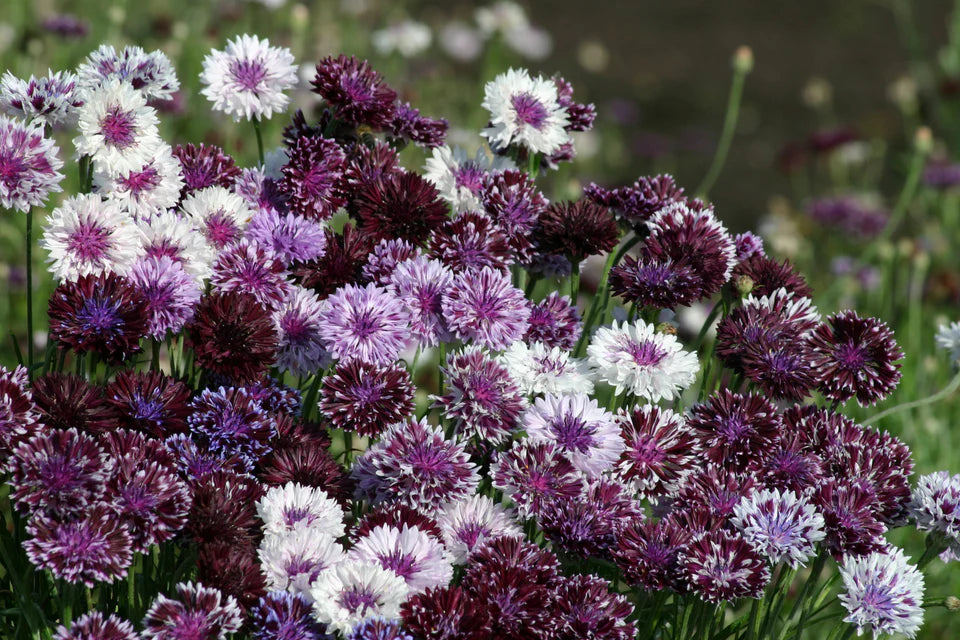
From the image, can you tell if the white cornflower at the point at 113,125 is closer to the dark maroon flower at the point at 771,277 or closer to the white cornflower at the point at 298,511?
the white cornflower at the point at 298,511

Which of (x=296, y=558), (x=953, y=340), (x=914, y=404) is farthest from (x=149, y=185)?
(x=953, y=340)

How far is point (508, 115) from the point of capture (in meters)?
1.70

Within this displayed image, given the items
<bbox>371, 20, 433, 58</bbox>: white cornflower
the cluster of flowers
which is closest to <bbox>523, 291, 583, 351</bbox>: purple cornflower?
the cluster of flowers

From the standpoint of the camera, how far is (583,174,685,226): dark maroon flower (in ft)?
5.76

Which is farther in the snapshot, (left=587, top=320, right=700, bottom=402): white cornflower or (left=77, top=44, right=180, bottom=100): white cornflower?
(left=77, top=44, right=180, bottom=100): white cornflower

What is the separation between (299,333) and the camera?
1494mm

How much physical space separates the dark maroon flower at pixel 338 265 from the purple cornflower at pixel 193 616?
0.56 metres

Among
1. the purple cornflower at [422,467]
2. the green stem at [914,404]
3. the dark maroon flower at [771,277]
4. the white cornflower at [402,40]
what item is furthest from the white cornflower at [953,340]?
the white cornflower at [402,40]

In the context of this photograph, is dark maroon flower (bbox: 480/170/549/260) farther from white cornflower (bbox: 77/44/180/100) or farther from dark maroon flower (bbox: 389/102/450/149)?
white cornflower (bbox: 77/44/180/100)

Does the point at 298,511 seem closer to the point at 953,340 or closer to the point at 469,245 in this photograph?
the point at 469,245

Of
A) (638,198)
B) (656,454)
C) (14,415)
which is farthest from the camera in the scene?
(638,198)

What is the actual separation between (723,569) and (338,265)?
2.33 ft

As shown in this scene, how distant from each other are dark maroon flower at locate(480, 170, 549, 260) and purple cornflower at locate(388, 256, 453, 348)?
20 cm

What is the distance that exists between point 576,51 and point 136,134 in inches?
289
